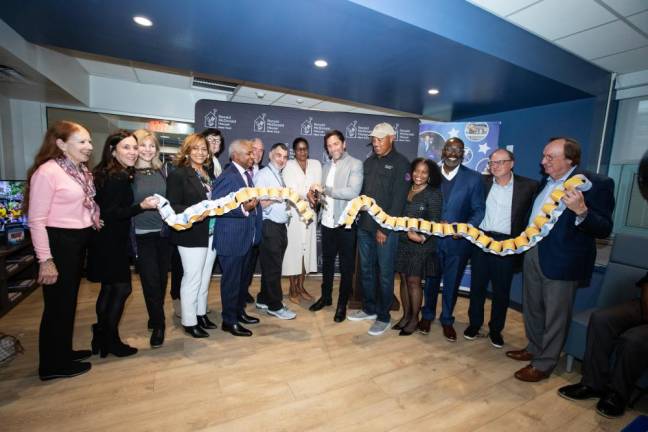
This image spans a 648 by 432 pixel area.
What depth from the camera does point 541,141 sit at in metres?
4.41

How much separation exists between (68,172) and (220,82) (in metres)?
4.12

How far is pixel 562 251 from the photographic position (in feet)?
7.38

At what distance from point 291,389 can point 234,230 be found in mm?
1362

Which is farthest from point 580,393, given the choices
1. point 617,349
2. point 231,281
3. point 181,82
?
point 181,82

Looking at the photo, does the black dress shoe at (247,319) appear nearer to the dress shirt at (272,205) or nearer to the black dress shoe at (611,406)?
the dress shirt at (272,205)

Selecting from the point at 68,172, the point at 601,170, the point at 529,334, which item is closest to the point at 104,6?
the point at 68,172

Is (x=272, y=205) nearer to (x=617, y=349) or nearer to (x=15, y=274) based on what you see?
(x=617, y=349)

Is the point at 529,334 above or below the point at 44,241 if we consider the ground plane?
below

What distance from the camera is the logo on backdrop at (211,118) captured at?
14.4ft

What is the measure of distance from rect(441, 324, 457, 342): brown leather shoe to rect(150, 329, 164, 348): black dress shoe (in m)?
2.74

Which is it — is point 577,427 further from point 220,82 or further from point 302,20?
point 220,82

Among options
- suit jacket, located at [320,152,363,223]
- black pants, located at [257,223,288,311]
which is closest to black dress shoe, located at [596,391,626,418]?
suit jacket, located at [320,152,363,223]

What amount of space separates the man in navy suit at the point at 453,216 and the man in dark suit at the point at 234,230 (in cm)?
188

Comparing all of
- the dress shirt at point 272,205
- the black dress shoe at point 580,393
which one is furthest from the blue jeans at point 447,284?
the dress shirt at point 272,205
